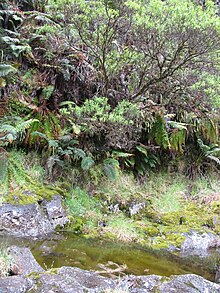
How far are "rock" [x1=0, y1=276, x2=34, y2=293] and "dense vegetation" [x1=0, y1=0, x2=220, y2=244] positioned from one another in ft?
7.42

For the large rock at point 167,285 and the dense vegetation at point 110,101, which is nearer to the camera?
the large rock at point 167,285

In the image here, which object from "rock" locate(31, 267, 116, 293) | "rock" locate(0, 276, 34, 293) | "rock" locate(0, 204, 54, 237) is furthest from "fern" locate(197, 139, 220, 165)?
"rock" locate(0, 276, 34, 293)

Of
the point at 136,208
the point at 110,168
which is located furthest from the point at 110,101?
the point at 136,208

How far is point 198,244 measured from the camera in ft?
16.2

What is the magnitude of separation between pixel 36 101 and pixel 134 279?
4.55 meters

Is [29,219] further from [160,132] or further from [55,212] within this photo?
[160,132]

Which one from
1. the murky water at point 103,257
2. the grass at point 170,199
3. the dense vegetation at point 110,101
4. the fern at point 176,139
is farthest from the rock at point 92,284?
the fern at point 176,139

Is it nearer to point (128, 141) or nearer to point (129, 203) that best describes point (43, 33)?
point (128, 141)

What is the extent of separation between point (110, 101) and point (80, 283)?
4.58 m

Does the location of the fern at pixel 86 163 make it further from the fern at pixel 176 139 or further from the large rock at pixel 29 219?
the fern at pixel 176 139

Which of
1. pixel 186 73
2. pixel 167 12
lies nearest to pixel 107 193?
pixel 186 73

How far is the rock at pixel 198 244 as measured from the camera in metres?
4.68

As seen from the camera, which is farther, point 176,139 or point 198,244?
point 176,139

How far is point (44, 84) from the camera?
6344mm
